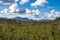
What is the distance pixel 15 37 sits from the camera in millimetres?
23938

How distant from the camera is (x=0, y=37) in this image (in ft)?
76.2

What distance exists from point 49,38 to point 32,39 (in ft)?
6.85

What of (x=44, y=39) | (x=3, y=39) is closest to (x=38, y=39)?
(x=44, y=39)

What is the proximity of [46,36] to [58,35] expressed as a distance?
176 cm

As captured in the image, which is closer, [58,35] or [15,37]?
[15,37]

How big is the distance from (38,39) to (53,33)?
3575 millimetres

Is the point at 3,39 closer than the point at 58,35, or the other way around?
the point at 3,39

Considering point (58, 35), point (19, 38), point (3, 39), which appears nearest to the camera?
point (3, 39)

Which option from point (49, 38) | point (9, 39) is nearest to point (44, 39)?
point (49, 38)

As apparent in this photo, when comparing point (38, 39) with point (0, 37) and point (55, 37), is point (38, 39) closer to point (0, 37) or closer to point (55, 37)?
point (55, 37)

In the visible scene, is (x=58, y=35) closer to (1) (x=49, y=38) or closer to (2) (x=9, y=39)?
(1) (x=49, y=38)

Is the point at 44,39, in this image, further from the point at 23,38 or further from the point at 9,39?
the point at 9,39

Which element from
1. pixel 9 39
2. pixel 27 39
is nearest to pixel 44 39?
pixel 27 39

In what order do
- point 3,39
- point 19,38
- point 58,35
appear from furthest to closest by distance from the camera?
point 58,35 → point 19,38 → point 3,39
